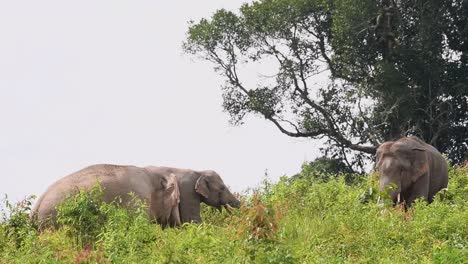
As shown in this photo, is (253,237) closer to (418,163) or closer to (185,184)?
(418,163)

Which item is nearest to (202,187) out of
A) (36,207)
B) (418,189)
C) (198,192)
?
(198,192)

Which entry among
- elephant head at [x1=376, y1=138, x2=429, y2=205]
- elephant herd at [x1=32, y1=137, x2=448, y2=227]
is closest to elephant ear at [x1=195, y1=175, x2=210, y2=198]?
elephant herd at [x1=32, y1=137, x2=448, y2=227]

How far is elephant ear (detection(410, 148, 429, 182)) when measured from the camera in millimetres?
14188

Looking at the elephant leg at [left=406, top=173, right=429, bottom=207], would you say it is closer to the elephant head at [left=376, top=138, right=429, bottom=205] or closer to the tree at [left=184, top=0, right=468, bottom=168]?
the elephant head at [left=376, top=138, right=429, bottom=205]

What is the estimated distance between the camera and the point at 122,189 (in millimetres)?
12555

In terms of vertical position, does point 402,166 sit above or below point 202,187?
above

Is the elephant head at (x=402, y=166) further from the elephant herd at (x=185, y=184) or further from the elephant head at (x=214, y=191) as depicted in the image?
the elephant head at (x=214, y=191)

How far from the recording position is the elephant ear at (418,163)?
14.2 metres

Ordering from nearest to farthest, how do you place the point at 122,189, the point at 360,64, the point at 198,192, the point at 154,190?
the point at 122,189, the point at 154,190, the point at 198,192, the point at 360,64

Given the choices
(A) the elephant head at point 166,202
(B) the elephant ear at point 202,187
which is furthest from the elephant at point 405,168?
(A) the elephant head at point 166,202

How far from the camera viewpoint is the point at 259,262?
770 centimetres

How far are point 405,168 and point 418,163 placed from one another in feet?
1.12

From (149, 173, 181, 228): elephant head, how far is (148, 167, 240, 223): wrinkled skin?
0.68 metres

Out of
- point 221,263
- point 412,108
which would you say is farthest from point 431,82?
point 221,263
